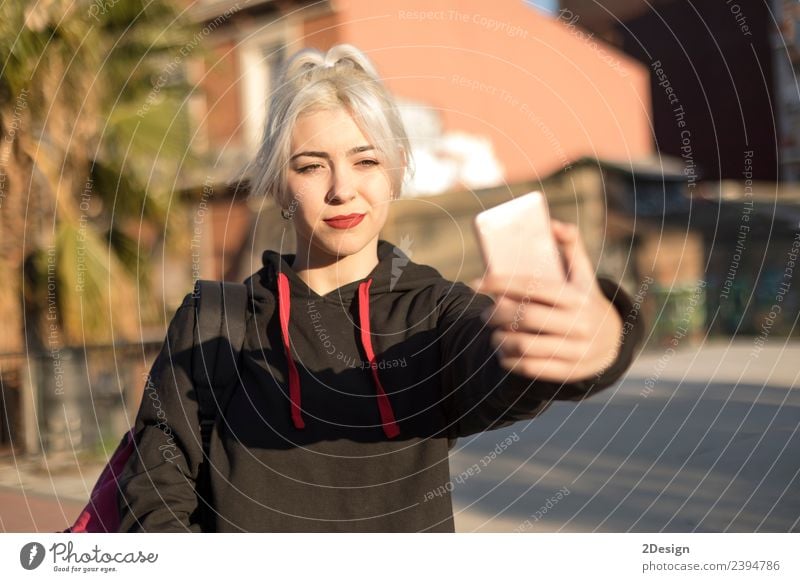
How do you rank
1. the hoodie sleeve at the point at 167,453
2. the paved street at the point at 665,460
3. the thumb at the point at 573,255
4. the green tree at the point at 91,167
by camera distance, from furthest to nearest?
the green tree at the point at 91,167, the paved street at the point at 665,460, the hoodie sleeve at the point at 167,453, the thumb at the point at 573,255

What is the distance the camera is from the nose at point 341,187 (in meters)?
1.71

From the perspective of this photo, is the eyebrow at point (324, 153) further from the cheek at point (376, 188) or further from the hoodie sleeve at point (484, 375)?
the hoodie sleeve at point (484, 375)

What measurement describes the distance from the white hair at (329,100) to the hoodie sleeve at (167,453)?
1.39ft

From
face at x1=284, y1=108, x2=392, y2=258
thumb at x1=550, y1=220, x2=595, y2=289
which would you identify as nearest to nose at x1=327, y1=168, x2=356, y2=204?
face at x1=284, y1=108, x2=392, y2=258

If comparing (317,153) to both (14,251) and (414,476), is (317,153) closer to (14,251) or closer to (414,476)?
(414,476)

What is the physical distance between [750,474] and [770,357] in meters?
0.51

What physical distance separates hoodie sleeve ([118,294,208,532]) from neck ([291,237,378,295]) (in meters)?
0.29

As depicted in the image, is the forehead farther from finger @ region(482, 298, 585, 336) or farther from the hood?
finger @ region(482, 298, 585, 336)

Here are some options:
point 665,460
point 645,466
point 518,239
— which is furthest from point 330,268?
point 665,460

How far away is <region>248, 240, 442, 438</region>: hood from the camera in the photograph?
5.36 feet

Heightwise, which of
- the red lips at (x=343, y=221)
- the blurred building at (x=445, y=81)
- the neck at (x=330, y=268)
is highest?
the blurred building at (x=445, y=81)

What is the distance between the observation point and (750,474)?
2.96m

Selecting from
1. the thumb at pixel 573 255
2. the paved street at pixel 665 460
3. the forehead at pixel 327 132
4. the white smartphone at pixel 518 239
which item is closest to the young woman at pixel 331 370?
the forehead at pixel 327 132
